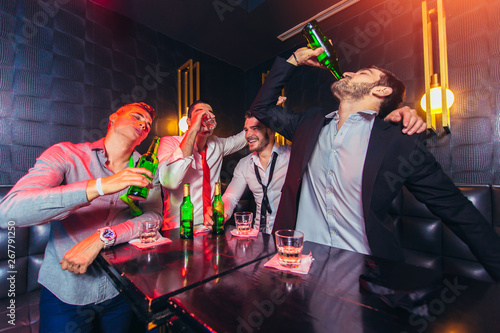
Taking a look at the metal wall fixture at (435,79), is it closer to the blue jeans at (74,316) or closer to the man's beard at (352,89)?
the man's beard at (352,89)

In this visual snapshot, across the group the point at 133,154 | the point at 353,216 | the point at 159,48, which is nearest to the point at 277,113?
the point at 353,216

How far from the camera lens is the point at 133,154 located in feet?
5.56

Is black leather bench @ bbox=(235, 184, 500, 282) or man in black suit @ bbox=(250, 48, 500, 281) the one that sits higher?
man in black suit @ bbox=(250, 48, 500, 281)

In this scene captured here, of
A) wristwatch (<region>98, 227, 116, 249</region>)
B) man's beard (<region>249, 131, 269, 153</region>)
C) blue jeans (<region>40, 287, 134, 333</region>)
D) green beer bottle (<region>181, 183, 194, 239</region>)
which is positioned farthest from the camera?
man's beard (<region>249, 131, 269, 153</region>)

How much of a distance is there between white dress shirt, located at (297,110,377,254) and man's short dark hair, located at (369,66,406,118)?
233mm

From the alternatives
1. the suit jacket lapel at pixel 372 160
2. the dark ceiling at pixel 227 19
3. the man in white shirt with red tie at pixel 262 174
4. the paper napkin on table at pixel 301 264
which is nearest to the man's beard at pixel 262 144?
the man in white shirt with red tie at pixel 262 174

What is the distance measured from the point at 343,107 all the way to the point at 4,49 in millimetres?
3350

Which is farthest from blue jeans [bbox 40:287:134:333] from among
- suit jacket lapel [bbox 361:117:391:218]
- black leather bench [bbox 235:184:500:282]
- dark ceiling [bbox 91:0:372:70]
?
dark ceiling [bbox 91:0:372:70]

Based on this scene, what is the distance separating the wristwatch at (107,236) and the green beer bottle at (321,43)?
1784 millimetres

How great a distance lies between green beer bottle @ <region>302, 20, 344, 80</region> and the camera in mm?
1674

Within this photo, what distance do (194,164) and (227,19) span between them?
229 centimetres

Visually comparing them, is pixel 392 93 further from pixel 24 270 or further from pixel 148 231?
pixel 24 270

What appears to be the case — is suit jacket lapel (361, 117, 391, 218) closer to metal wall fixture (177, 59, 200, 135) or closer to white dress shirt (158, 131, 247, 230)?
white dress shirt (158, 131, 247, 230)

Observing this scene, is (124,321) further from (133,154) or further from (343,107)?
(343,107)
